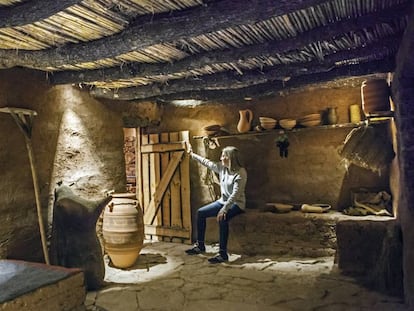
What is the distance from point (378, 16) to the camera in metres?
2.32

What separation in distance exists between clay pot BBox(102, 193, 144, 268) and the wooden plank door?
124 cm

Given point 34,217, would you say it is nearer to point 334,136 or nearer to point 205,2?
point 205,2

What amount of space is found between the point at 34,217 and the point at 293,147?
3.28 meters

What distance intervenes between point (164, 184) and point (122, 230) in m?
1.50

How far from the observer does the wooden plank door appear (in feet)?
17.1

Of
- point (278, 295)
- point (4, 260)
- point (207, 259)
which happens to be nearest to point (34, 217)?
point (4, 260)

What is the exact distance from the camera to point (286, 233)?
14.5 ft

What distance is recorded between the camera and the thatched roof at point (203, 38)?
84.7 inches

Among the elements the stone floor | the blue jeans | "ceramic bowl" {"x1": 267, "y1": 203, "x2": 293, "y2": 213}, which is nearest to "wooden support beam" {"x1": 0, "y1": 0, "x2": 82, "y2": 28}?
the stone floor

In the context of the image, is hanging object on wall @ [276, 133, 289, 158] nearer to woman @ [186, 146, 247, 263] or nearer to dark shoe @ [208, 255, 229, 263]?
woman @ [186, 146, 247, 263]

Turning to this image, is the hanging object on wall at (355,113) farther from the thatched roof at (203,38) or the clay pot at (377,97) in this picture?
the thatched roof at (203,38)

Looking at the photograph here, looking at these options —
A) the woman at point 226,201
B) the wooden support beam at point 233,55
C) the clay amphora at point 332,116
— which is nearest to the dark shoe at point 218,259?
the woman at point 226,201

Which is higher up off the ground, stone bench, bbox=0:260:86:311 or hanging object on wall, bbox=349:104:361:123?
hanging object on wall, bbox=349:104:361:123

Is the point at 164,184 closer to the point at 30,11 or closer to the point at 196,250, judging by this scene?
the point at 196,250
